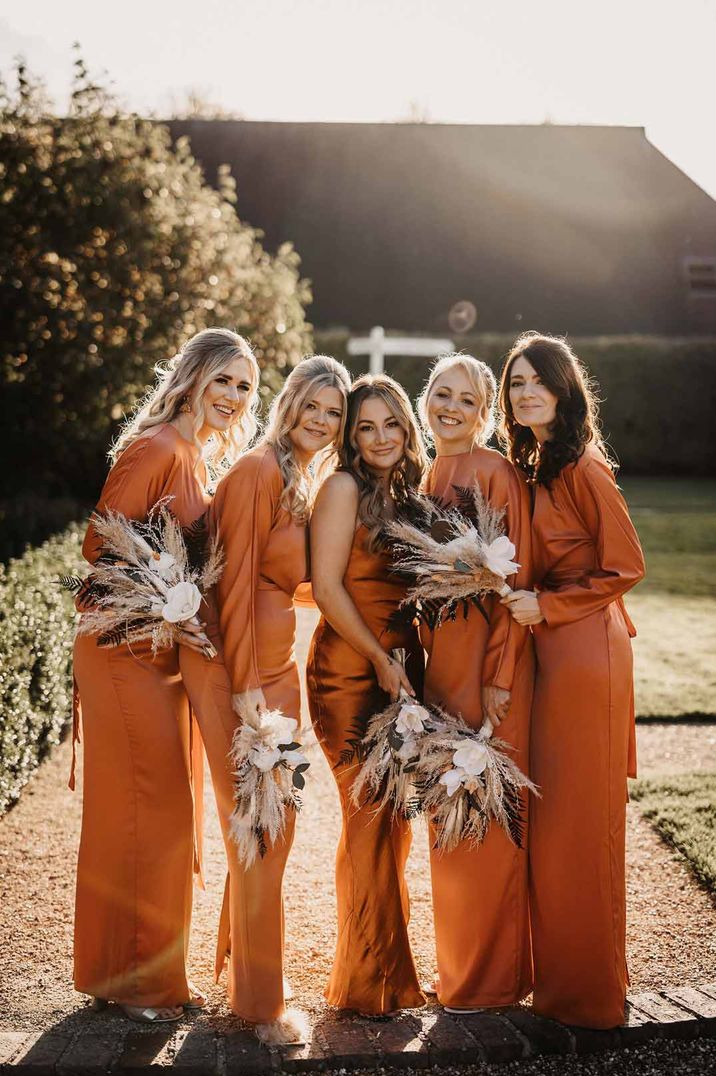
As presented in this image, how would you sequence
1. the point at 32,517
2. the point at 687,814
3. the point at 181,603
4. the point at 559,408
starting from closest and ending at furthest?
1. the point at 181,603
2. the point at 559,408
3. the point at 687,814
4. the point at 32,517

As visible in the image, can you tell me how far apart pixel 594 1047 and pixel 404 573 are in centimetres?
190

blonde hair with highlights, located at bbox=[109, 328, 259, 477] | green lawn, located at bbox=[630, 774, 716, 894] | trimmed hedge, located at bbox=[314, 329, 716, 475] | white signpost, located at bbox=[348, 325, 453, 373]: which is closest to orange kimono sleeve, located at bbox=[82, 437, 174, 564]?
blonde hair with highlights, located at bbox=[109, 328, 259, 477]

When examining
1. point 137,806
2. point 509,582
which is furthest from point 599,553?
point 137,806

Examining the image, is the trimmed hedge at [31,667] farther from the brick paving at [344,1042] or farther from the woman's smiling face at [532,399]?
the woman's smiling face at [532,399]

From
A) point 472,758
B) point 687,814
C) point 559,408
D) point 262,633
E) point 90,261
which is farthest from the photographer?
point 90,261

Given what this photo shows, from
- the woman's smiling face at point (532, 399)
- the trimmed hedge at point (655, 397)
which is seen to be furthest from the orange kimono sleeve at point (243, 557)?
the trimmed hedge at point (655, 397)

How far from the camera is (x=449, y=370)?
14.0 feet

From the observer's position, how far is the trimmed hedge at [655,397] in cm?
2525

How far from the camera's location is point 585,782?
4.02 metres

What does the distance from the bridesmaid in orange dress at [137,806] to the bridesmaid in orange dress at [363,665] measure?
53cm

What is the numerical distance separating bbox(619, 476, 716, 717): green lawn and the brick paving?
4.86m

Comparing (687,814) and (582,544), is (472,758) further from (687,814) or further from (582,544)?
(687,814)

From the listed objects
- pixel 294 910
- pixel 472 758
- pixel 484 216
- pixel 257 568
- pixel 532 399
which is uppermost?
pixel 484 216

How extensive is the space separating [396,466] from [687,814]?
3340 millimetres
